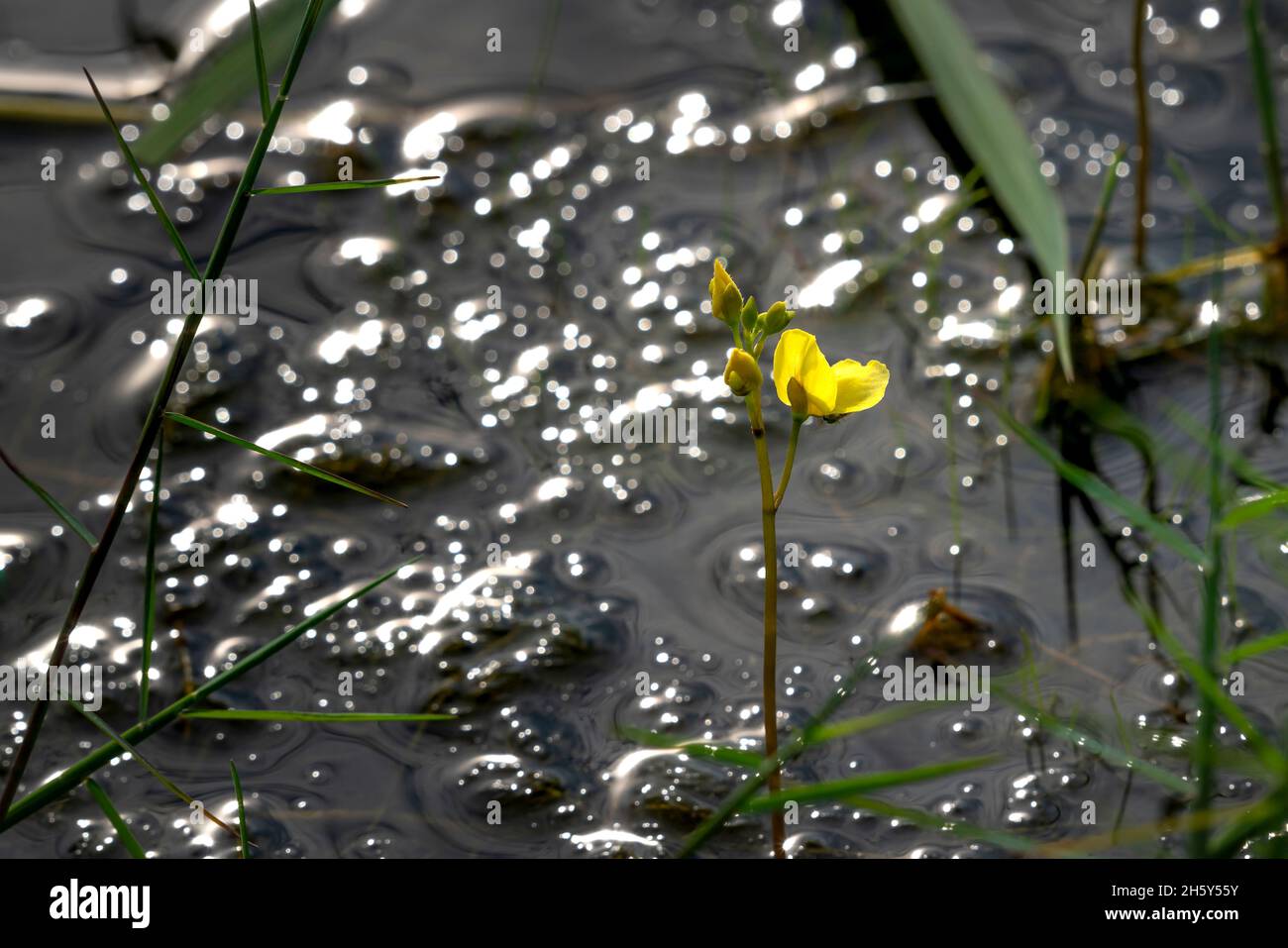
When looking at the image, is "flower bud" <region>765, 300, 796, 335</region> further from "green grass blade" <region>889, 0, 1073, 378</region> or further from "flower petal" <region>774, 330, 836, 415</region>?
"green grass blade" <region>889, 0, 1073, 378</region>

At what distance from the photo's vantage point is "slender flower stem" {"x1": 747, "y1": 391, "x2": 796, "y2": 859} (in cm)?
123

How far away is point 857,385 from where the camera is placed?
48.7 inches

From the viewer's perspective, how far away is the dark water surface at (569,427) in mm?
1580

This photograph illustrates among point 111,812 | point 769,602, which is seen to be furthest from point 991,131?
point 111,812

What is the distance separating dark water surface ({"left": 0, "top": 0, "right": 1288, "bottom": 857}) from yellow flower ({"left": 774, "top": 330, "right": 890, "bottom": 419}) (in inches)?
21.7

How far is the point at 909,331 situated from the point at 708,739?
0.87 metres

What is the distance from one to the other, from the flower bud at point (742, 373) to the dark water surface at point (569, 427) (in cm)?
59

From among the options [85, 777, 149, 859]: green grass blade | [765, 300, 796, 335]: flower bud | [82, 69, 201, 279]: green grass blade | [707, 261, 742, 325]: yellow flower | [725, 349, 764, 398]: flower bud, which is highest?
[82, 69, 201, 279]: green grass blade

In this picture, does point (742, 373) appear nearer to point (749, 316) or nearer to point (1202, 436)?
point (749, 316)

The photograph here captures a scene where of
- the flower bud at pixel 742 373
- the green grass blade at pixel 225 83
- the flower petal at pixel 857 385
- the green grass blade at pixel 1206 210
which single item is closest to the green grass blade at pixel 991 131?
the green grass blade at pixel 1206 210

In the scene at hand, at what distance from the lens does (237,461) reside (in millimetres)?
1938

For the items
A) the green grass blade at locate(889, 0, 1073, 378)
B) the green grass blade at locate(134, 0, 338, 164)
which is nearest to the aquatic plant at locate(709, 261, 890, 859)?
the green grass blade at locate(889, 0, 1073, 378)

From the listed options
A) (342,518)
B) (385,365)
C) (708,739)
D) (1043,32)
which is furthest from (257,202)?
(1043,32)

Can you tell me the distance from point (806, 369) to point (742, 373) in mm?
81
